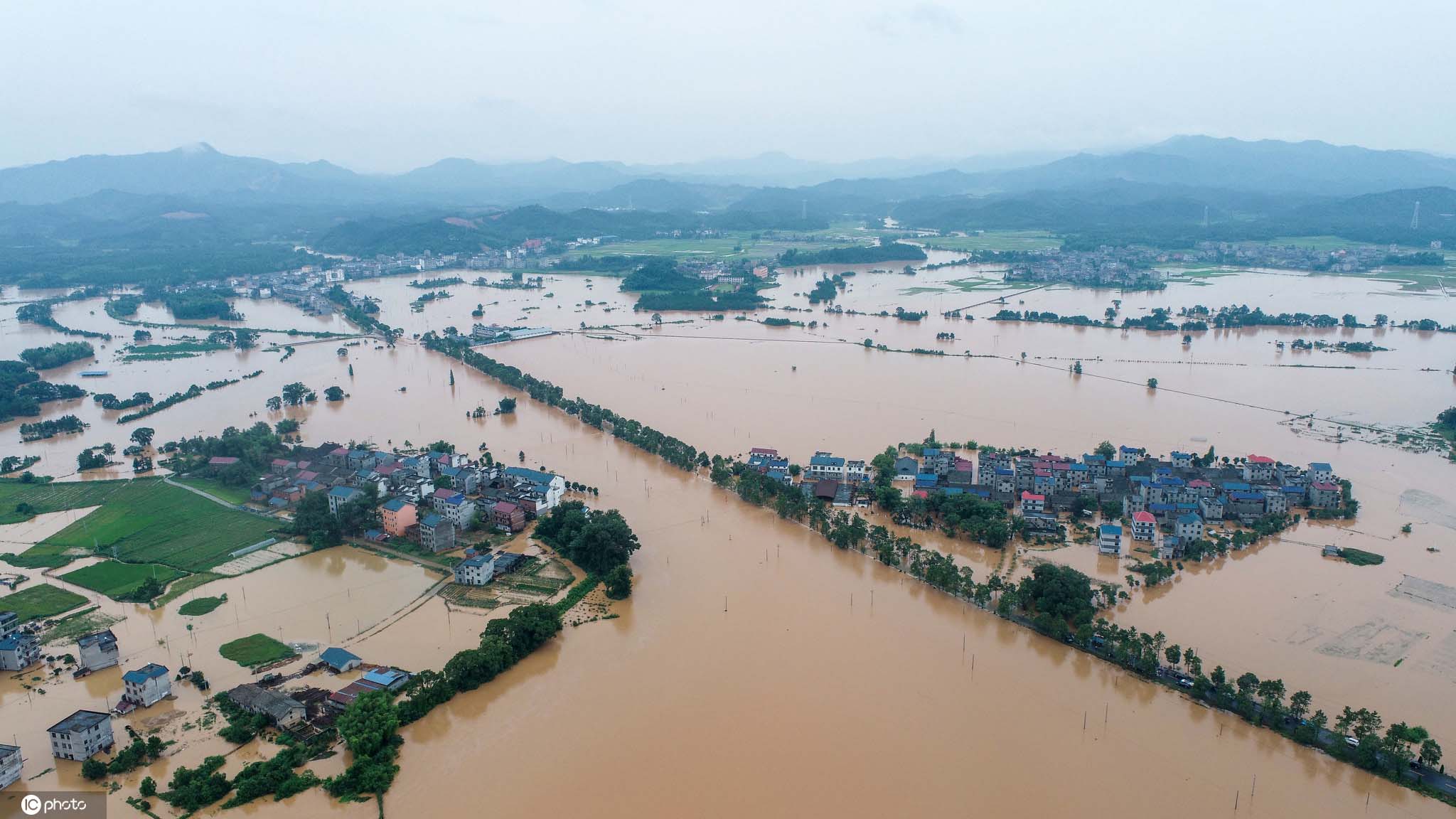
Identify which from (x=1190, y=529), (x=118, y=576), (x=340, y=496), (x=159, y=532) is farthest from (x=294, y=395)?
(x=1190, y=529)

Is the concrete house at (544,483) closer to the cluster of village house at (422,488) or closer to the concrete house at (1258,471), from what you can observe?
the cluster of village house at (422,488)

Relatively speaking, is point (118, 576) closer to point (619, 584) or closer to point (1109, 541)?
point (619, 584)

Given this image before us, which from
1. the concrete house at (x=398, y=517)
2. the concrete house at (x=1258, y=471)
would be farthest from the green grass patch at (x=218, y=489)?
the concrete house at (x=1258, y=471)

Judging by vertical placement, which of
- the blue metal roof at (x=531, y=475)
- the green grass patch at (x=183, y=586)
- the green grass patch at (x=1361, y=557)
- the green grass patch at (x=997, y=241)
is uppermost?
the green grass patch at (x=997, y=241)

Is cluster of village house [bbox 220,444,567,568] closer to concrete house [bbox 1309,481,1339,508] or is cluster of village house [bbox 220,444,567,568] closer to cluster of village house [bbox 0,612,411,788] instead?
cluster of village house [bbox 0,612,411,788]

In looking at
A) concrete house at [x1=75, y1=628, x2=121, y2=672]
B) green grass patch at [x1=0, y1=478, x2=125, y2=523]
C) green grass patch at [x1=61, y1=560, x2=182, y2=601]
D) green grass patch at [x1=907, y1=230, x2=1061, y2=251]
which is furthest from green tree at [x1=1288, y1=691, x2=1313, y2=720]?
green grass patch at [x1=907, y1=230, x2=1061, y2=251]

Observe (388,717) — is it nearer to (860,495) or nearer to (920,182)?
(860,495)
